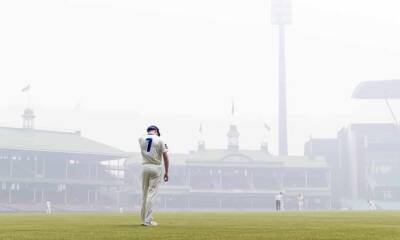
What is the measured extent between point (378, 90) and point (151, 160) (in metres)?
133

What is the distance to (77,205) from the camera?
88500 millimetres

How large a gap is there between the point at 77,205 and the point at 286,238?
80285 mm

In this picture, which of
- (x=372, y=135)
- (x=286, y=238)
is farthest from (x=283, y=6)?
(x=286, y=238)

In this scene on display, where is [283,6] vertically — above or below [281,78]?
above

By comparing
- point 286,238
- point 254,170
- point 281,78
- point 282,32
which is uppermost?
point 282,32

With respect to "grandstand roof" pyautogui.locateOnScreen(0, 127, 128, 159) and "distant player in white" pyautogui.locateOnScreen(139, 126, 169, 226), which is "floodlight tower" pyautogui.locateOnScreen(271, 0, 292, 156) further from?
"distant player in white" pyautogui.locateOnScreen(139, 126, 169, 226)

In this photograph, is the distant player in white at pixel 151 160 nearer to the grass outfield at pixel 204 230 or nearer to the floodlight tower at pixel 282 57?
the grass outfield at pixel 204 230

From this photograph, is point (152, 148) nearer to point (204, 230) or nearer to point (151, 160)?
point (151, 160)

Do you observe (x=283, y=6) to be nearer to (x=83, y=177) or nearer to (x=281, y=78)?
(x=281, y=78)

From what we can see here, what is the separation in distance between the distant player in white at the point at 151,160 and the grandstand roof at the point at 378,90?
130 meters

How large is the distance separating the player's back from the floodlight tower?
134 m

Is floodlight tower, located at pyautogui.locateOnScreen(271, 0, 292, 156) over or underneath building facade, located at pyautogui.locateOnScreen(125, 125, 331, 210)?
over

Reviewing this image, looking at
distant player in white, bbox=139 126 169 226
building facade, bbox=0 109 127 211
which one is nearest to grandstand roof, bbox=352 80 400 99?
building facade, bbox=0 109 127 211

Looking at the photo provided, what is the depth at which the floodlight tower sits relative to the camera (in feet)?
504
